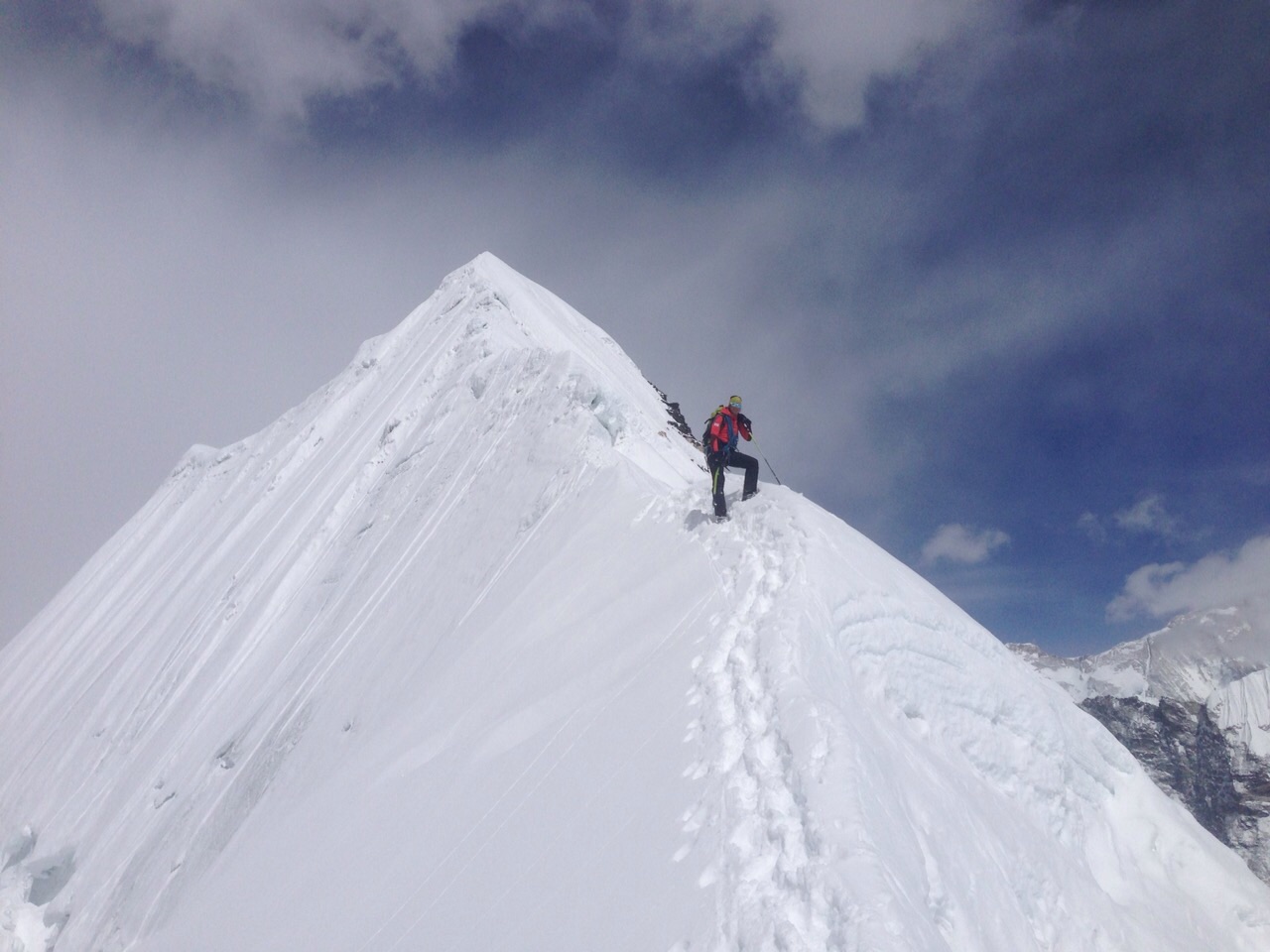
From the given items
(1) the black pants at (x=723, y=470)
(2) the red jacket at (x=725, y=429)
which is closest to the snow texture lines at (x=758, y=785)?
(1) the black pants at (x=723, y=470)

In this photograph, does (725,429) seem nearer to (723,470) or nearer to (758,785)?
(723,470)

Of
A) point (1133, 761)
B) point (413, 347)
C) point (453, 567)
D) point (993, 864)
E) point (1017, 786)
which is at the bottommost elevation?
point (993, 864)

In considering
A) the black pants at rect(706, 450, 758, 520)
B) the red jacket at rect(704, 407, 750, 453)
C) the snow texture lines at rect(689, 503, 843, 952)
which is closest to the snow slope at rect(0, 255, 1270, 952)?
the snow texture lines at rect(689, 503, 843, 952)

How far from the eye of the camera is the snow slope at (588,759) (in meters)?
6.12

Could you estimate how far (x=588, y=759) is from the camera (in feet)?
25.5

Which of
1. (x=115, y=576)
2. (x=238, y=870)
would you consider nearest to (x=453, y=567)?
(x=238, y=870)

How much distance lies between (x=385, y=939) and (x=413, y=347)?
84.3 feet

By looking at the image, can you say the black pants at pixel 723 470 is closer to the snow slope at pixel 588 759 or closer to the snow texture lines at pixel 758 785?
the snow slope at pixel 588 759

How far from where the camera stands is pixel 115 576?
34.9m

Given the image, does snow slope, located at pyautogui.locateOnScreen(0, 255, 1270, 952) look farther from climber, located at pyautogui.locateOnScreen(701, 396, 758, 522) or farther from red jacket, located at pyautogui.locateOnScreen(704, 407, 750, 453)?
red jacket, located at pyautogui.locateOnScreen(704, 407, 750, 453)

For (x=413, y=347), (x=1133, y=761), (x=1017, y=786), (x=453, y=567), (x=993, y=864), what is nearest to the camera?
(x=993, y=864)

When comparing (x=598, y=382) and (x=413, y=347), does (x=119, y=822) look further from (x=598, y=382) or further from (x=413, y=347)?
(x=413, y=347)

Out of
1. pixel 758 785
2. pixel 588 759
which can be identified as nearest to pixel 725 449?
pixel 588 759

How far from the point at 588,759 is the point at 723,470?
5.28 meters
